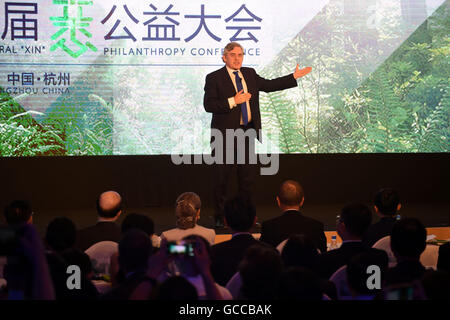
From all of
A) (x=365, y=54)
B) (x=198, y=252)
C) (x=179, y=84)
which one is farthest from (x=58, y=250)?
(x=365, y=54)

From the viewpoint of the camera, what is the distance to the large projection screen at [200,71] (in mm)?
6047

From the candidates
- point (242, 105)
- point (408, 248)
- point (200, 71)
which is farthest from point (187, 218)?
point (200, 71)

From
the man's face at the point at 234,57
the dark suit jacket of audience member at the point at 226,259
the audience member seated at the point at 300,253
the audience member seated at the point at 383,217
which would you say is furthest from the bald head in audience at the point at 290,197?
the man's face at the point at 234,57

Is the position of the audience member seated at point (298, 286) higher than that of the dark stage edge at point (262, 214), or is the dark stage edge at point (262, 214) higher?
the audience member seated at point (298, 286)

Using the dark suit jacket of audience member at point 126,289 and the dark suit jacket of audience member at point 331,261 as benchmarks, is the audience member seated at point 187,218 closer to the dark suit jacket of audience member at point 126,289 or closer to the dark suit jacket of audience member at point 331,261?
the dark suit jacket of audience member at point 331,261

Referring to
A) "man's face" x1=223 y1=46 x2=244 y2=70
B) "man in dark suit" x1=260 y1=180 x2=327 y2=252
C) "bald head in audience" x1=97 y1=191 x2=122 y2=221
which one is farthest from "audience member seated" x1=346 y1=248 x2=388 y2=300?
"man's face" x1=223 y1=46 x2=244 y2=70

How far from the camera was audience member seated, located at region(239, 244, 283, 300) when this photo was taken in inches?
73.5

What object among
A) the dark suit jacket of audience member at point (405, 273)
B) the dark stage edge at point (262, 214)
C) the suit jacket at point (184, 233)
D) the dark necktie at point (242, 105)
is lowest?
the dark stage edge at point (262, 214)

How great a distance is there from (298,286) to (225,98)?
11.2ft

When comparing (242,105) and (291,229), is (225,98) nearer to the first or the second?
(242,105)

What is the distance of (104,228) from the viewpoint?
10.6 feet

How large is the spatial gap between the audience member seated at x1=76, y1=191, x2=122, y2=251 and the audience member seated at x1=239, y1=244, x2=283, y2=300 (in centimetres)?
143

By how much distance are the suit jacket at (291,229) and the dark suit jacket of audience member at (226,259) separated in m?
0.49

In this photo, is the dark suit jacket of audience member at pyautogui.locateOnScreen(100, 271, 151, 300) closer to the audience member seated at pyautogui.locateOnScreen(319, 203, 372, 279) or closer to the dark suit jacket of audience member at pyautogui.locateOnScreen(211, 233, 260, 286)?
the dark suit jacket of audience member at pyautogui.locateOnScreen(211, 233, 260, 286)
